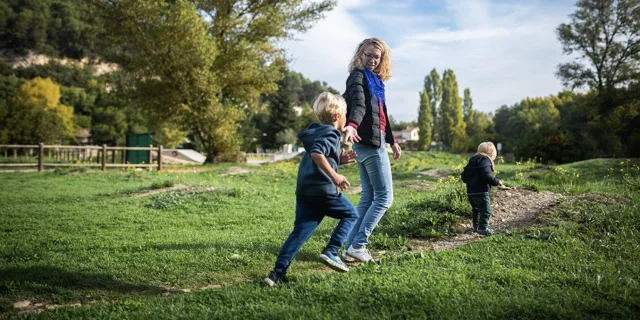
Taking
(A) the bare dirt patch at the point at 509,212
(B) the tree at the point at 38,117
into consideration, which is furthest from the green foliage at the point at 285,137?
(A) the bare dirt patch at the point at 509,212

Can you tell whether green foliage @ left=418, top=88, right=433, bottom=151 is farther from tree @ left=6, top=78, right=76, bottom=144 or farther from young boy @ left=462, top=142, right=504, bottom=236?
young boy @ left=462, top=142, right=504, bottom=236

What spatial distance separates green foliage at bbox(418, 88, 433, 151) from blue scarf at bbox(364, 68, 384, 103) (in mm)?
57923

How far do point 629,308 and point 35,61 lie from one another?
11844cm

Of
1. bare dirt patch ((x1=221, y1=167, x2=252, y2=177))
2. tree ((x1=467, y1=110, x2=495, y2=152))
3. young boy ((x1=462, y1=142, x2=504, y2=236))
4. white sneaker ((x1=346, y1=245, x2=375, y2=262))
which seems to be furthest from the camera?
tree ((x1=467, y1=110, x2=495, y2=152))

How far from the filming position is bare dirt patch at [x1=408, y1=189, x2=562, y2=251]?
541 centimetres

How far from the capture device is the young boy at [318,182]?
3.66 metres

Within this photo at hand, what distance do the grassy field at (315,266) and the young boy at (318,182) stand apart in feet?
1.05

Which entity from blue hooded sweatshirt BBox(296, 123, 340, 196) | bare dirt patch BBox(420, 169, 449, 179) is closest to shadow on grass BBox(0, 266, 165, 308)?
blue hooded sweatshirt BBox(296, 123, 340, 196)

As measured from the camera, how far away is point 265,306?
123 inches

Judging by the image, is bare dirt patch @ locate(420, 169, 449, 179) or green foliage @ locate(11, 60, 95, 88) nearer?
bare dirt patch @ locate(420, 169, 449, 179)

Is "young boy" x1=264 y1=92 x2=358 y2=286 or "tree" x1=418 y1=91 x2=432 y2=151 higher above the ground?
"tree" x1=418 y1=91 x2=432 y2=151

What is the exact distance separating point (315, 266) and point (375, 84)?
1.93 metres

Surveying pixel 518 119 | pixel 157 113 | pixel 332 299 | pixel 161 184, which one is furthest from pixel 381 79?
pixel 518 119

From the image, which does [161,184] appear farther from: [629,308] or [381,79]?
[629,308]
